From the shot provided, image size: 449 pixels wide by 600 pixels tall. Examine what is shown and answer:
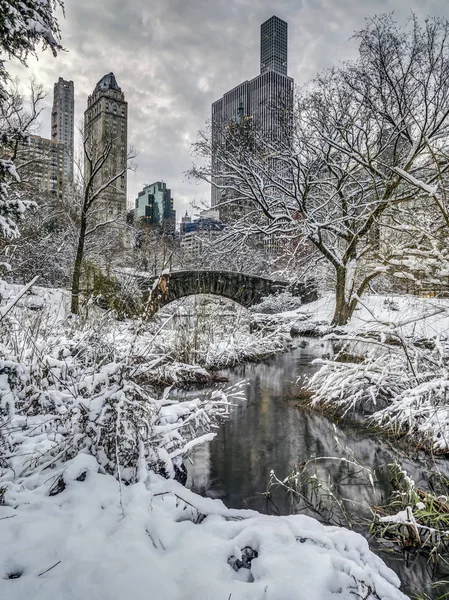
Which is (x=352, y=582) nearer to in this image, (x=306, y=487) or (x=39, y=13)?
(x=306, y=487)

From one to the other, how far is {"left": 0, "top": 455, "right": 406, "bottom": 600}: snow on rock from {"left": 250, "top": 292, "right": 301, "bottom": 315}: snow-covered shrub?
12840 millimetres

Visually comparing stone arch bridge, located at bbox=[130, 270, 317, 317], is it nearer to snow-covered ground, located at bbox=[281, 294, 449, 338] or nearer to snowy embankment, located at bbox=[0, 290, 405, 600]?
snow-covered ground, located at bbox=[281, 294, 449, 338]

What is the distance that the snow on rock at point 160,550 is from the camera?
80.0 inches

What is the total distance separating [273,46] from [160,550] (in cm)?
2629

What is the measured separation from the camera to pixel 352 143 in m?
12.8

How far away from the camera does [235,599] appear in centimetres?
201

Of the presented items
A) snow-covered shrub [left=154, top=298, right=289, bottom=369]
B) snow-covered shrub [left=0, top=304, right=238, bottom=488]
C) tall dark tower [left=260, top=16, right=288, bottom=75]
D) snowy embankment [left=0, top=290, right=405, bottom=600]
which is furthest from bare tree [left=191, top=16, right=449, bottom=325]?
snowy embankment [left=0, top=290, right=405, bottom=600]

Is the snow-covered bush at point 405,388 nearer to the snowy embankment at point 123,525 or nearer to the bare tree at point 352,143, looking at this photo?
the snowy embankment at point 123,525

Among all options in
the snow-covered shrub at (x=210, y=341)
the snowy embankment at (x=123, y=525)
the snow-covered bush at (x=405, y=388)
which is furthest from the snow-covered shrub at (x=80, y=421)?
the snow-covered shrub at (x=210, y=341)

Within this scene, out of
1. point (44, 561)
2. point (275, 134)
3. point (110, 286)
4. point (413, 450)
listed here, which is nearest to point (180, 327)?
point (110, 286)

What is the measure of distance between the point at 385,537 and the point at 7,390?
10.8 ft

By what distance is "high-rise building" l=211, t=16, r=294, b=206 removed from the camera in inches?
564

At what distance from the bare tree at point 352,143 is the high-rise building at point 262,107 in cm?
A: 37

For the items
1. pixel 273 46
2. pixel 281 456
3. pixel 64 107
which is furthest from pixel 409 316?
pixel 64 107
